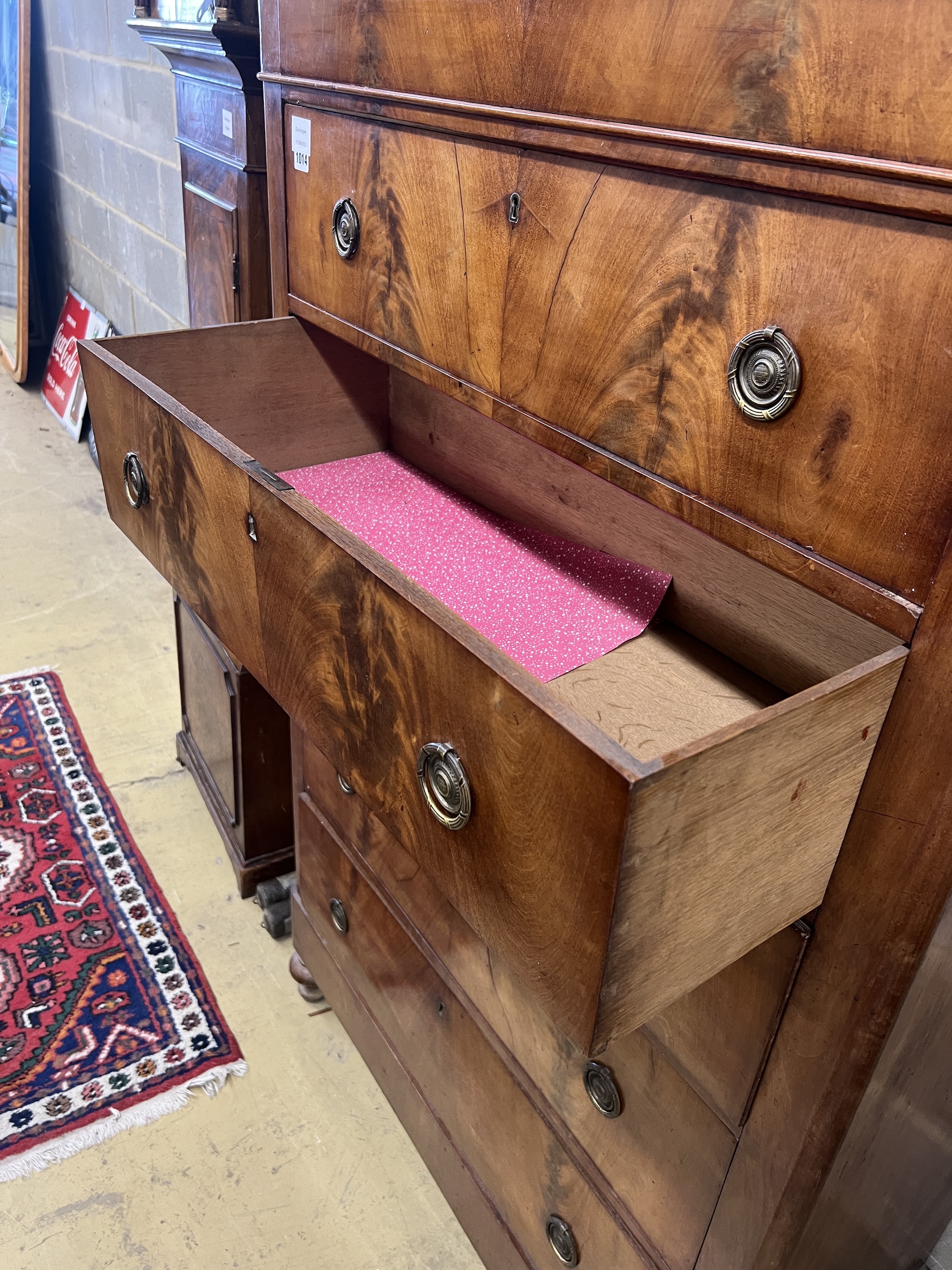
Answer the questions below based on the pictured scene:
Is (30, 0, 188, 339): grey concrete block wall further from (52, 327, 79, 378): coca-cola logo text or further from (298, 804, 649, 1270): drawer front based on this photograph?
(298, 804, 649, 1270): drawer front

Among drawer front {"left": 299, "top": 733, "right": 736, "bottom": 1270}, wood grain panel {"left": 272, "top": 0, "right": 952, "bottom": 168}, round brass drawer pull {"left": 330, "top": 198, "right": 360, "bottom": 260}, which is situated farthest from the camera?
round brass drawer pull {"left": 330, "top": 198, "right": 360, "bottom": 260}

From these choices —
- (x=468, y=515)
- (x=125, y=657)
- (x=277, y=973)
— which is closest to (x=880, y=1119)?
(x=468, y=515)

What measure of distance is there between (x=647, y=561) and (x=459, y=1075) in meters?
0.68

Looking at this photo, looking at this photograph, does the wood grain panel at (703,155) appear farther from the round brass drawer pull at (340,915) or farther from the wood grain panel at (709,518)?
the round brass drawer pull at (340,915)

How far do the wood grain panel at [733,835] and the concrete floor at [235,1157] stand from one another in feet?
3.07

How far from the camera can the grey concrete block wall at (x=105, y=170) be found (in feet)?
8.77

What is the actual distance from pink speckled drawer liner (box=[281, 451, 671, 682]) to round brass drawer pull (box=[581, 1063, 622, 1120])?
1.30ft

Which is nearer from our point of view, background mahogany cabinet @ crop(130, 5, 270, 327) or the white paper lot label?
the white paper lot label

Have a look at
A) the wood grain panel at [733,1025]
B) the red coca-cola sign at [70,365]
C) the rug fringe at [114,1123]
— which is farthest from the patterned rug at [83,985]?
the red coca-cola sign at [70,365]

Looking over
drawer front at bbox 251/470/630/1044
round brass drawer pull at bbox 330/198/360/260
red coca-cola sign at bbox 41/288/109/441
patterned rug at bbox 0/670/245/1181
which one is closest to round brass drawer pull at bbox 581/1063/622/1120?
drawer front at bbox 251/470/630/1044

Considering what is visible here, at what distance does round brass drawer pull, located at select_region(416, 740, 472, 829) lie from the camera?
0.65 meters

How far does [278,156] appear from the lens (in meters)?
1.12

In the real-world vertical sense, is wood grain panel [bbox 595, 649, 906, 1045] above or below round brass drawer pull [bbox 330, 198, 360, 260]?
below

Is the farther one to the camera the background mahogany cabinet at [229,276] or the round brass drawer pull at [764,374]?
the background mahogany cabinet at [229,276]
